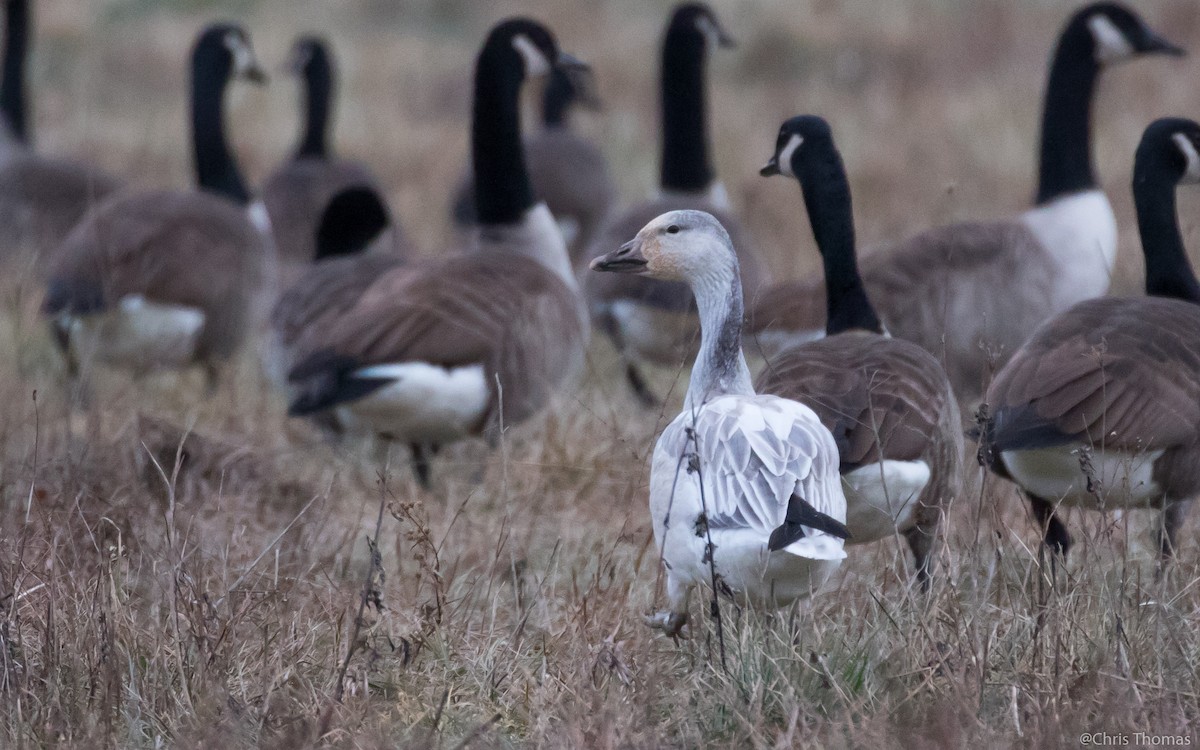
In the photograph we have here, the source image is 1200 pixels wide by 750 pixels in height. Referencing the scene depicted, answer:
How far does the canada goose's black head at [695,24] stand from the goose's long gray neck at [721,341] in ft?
17.9

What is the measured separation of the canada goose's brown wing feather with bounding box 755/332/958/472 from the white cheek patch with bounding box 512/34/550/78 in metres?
3.49

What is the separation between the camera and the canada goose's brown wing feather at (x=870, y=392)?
411 centimetres

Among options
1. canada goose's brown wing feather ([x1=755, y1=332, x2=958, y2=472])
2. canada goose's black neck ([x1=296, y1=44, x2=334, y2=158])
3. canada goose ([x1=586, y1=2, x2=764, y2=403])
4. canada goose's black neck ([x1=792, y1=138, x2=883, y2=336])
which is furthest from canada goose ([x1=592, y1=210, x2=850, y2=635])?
canada goose's black neck ([x1=296, y1=44, x2=334, y2=158])

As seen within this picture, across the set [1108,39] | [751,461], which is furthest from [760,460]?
[1108,39]

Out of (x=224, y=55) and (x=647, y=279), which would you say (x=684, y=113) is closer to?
(x=647, y=279)

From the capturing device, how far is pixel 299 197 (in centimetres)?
1073

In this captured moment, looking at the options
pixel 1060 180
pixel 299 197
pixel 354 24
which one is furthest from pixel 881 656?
pixel 354 24

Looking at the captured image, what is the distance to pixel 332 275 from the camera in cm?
679

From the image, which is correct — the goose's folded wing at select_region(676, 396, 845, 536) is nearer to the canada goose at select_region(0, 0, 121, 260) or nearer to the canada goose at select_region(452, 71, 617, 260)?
the canada goose at select_region(0, 0, 121, 260)

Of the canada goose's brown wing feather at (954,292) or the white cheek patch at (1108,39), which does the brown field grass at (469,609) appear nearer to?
the canada goose's brown wing feather at (954,292)

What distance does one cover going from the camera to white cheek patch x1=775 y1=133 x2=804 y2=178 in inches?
208

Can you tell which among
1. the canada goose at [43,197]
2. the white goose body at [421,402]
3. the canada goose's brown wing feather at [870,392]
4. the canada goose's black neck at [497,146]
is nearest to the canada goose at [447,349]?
the white goose body at [421,402]

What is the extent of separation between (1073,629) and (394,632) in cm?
174

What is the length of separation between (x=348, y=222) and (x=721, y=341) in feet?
13.3
